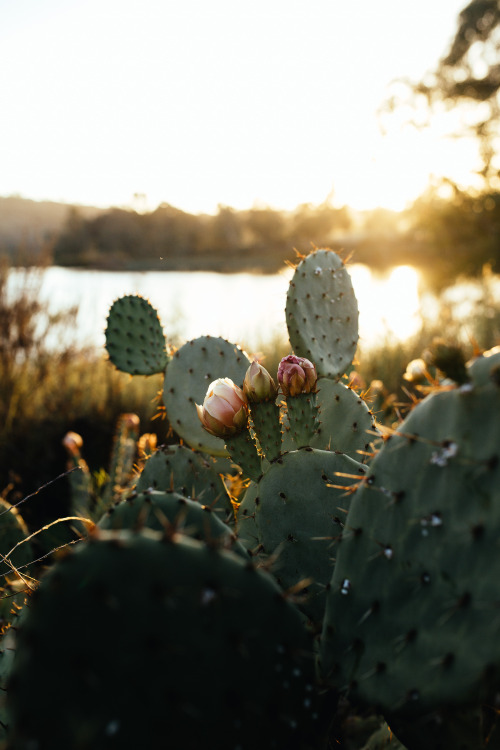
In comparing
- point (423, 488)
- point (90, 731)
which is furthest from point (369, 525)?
point (90, 731)

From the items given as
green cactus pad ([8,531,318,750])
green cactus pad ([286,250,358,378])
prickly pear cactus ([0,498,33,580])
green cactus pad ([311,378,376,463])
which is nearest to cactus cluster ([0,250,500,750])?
green cactus pad ([8,531,318,750])

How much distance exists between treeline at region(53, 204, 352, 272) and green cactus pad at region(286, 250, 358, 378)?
71.7 feet

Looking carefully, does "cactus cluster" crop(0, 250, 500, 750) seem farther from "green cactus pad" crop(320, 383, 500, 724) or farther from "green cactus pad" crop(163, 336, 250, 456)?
"green cactus pad" crop(163, 336, 250, 456)

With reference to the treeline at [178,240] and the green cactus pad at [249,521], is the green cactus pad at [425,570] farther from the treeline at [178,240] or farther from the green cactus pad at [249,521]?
the treeline at [178,240]

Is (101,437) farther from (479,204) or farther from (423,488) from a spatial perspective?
(479,204)

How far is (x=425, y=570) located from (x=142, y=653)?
1.47ft

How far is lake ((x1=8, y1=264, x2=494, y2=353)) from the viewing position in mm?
5996

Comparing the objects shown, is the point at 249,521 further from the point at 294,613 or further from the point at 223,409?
the point at 294,613

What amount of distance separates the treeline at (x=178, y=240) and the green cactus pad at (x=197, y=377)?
21.7 m

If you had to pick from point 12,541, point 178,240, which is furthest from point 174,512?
point 178,240

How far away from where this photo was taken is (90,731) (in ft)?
1.92

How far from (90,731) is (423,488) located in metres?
0.56

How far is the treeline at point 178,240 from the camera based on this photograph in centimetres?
2666

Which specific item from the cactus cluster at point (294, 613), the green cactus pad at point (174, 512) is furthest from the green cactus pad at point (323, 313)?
the green cactus pad at point (174, 512)
